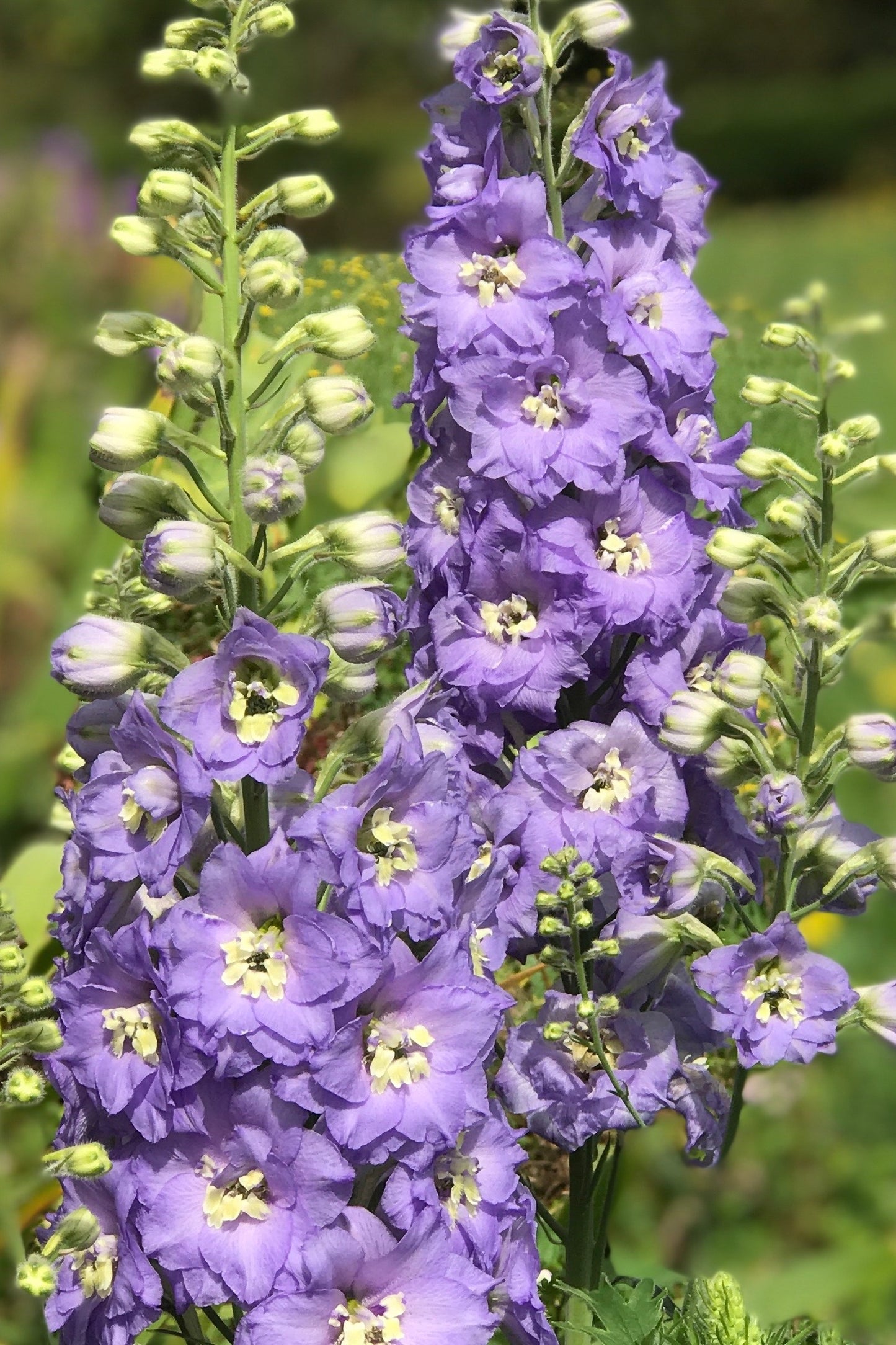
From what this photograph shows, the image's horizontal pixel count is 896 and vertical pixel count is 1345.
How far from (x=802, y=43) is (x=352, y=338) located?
1316 cm

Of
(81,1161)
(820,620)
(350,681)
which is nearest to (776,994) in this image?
(820,620)

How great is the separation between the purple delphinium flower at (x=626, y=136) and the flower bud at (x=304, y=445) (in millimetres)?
270

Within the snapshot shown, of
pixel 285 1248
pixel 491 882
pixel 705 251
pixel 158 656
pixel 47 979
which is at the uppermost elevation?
pixel 158 656

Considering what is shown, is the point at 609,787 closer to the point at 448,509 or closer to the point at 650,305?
the point at 448,509

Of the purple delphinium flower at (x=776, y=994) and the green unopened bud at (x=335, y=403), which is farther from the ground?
the green unopened bud at (x=335, y=403)

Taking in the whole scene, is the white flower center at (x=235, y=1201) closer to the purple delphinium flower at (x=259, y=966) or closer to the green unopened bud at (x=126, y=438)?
the purple delphinium flower at (x=259, y=966)

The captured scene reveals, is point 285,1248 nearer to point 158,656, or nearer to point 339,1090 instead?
point 339,1090

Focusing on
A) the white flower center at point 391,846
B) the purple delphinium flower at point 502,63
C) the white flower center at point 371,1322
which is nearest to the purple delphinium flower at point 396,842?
the white flower center at point 391,846

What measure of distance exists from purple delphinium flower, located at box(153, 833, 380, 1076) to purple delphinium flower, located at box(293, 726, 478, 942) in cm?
2

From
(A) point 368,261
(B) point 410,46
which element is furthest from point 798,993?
(B) point 410,46

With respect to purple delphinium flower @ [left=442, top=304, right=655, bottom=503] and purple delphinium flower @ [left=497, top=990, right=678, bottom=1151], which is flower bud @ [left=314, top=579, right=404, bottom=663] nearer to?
purple delphinium flower @ [left=442, top=304, right=655, bottom=503]

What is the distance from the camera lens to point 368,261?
5.55ft

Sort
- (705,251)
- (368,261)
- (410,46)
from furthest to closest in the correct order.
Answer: (410,46) → (705,251) → (368,261)

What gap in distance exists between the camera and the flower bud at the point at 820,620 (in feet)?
3.36
